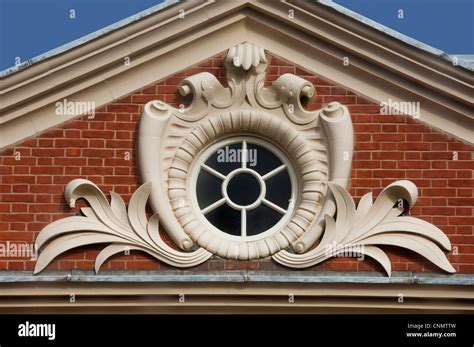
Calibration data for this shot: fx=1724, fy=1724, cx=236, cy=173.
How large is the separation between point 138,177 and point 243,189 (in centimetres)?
99

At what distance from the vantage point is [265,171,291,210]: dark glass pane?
53.3ft

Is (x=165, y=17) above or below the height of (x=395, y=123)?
above

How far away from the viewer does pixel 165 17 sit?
16469mm

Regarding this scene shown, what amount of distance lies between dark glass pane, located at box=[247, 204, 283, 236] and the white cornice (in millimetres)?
1422

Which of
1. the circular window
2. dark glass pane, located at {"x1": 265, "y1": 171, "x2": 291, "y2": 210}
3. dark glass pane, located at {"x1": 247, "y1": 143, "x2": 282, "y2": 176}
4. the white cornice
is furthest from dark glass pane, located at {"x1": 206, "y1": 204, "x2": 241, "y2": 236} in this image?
the white cornice

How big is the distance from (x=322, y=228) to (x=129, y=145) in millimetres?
1993

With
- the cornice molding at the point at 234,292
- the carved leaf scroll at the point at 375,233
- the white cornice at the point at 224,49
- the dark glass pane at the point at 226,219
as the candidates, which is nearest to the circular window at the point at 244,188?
the dark glass pane at the point at 226,219

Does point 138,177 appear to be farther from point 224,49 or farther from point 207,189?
point 224,49

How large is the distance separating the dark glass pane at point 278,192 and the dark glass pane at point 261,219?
3.9 inches

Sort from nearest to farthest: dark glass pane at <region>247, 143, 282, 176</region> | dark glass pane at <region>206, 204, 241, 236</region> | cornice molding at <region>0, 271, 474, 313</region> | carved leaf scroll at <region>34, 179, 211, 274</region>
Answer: cornice molding at <region>0, 271, 474, 313</region>, carved leaf scroll at <region>34, 179, 211, 274</region>, dark glass pane at <region>206, 204, 241, 236</region>, dark glass pane at <region>247, 143, 282, 176</region>

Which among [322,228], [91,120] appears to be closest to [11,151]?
[91,120]

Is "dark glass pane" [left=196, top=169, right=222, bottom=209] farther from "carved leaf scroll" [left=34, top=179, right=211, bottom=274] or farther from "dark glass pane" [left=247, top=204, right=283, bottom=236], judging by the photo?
"carved leaf scroll" [left=34, top=179, right=211, bottom=274]

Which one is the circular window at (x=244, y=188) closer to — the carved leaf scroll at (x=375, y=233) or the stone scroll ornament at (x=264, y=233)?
the stone scroll ornament at (x=264, y=233)
